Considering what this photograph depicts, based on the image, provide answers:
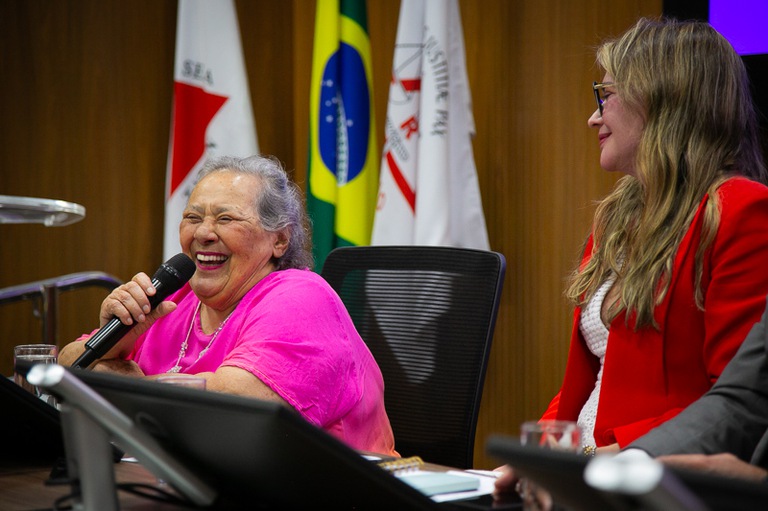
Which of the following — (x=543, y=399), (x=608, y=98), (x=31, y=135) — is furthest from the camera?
(x=31, y=135)

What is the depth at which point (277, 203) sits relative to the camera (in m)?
2.32

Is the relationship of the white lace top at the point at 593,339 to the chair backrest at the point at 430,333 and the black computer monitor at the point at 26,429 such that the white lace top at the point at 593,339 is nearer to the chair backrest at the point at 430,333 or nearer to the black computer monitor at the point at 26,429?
the chair backrest at the point at 430,333

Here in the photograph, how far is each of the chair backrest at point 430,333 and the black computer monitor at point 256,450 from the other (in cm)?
113

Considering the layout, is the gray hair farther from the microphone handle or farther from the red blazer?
the red blazer

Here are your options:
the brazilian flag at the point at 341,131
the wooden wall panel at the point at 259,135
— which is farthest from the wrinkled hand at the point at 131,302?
the wooden wall panel at the point at 259,135

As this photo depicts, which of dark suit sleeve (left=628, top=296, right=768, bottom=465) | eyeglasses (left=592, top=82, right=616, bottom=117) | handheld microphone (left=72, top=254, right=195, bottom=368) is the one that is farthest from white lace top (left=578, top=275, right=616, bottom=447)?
handheld microphone (left=72, top=254, right=195, bottom=368)

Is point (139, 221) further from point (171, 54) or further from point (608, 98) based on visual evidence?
point (608, 98)

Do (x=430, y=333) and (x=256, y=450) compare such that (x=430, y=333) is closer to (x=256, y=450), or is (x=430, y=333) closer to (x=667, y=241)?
(x=667, y=241)

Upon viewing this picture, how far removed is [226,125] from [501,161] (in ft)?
3.64

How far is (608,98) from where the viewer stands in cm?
200

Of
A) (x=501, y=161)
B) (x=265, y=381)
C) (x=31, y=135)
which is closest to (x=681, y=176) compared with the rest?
(x=265, y=381)

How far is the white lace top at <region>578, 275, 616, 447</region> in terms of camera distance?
6.44 ft

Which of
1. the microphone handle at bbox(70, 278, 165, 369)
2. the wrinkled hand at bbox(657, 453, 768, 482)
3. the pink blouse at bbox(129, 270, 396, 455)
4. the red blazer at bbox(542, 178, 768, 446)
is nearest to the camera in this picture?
the wrinkled hand at bbox(657, 453, 768, 482)

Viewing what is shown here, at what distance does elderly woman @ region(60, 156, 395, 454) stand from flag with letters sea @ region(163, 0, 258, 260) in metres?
1.40
